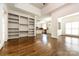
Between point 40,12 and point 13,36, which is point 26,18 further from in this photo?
point 13,36

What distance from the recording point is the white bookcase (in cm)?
688

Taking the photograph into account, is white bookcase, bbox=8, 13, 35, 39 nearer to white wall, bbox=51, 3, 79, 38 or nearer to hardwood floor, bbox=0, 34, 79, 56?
hardwood floor, bbox=0, 34, 79, 56

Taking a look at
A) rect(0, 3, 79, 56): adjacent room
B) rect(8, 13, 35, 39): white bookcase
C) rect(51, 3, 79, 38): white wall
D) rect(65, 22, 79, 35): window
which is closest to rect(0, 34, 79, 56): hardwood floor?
rect(0, 3, 79, 56): adjacent room

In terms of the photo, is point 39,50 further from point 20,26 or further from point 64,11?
point 20,26

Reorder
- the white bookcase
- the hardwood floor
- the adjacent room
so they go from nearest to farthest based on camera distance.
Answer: the hardwood floor, the adjacent room, the white bookcase

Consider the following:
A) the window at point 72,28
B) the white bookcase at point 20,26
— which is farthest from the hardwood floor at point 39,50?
the window at point 72,28

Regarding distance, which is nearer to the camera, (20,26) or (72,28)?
(20,26)

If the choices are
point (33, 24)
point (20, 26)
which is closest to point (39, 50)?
point (20, 26)

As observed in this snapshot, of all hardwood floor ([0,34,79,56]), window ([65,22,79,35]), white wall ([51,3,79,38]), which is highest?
white wall ([51,3,79,38])

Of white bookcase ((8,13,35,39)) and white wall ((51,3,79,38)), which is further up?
white wall ((51,3,79,38))

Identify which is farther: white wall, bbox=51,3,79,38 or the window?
the window

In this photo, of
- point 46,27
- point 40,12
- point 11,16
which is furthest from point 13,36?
Answer: point 46,27

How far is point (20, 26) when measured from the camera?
802 centimetres

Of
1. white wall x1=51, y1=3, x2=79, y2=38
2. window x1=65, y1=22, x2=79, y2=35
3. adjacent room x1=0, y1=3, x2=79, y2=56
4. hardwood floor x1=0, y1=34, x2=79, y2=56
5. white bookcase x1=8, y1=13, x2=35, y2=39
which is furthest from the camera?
window x1=65, y1=22, x2=79, y2=35
